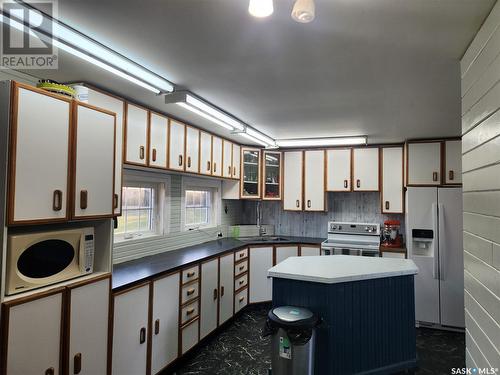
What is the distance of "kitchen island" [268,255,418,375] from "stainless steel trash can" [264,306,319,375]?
0.20 meters

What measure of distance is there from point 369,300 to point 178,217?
236 cm

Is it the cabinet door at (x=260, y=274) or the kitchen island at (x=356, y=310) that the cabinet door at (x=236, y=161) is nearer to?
the cabinet door at (x=260, y=274)

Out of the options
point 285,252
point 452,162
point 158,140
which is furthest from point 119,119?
point 452,162

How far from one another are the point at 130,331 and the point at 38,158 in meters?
1.40

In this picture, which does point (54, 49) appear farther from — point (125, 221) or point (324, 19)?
point (125, 221)

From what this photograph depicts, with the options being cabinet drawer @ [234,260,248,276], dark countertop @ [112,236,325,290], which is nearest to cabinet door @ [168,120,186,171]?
dark countertop @ [112,236,325,290]

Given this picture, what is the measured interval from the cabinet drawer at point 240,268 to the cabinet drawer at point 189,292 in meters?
0.95

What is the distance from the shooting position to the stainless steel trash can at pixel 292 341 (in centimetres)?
205

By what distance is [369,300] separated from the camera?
2.41m

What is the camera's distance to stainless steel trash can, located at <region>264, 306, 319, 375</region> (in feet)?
6.74

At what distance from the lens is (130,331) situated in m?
→ 2.27

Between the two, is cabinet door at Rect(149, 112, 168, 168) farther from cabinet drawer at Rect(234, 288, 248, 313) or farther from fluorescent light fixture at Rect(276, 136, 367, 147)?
cabinet drawer at Rect(234, 288, 248, 313)

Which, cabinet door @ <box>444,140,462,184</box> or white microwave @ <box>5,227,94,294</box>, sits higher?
cabinet door @ <box>444,140,462,184</box>

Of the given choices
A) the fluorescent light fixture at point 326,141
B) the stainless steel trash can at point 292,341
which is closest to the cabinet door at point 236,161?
the fluorescent light fixture at point 326,141
